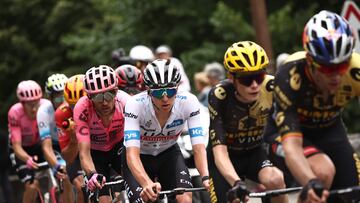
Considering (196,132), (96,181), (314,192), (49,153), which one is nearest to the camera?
(314,192)

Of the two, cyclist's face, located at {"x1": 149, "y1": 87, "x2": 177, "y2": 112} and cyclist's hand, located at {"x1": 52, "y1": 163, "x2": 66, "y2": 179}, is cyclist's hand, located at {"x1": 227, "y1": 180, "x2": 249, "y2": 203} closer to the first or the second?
cyclist's face, located at {"x1": 149, "y1": 87, "x2": 177, "y2": 112}

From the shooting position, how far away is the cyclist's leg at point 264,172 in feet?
28.7

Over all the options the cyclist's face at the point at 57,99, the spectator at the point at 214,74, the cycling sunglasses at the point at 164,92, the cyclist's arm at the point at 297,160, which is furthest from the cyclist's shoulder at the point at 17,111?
the cyclist's arm at the point at 297,160

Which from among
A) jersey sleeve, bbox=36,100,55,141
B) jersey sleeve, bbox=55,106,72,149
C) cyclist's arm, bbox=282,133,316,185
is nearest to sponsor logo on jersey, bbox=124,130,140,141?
cyclist's arm, bbox=282,133,316,185

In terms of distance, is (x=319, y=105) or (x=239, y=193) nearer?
(x=319, y=105)

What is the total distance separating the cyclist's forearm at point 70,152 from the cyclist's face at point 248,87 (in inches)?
165

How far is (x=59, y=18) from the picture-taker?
28.6 metres

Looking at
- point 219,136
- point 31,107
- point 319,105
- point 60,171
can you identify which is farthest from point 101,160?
point 319,105

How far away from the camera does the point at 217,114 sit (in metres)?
8.86

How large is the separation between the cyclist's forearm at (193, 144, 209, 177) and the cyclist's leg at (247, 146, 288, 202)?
1.40 ft

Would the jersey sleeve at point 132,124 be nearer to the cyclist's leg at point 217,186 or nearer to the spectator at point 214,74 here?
the cyclist's leg at point 217,186

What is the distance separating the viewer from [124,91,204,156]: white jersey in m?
9.52

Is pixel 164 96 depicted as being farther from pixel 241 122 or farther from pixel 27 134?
pixel 27 134

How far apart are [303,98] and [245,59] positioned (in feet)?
4.07
